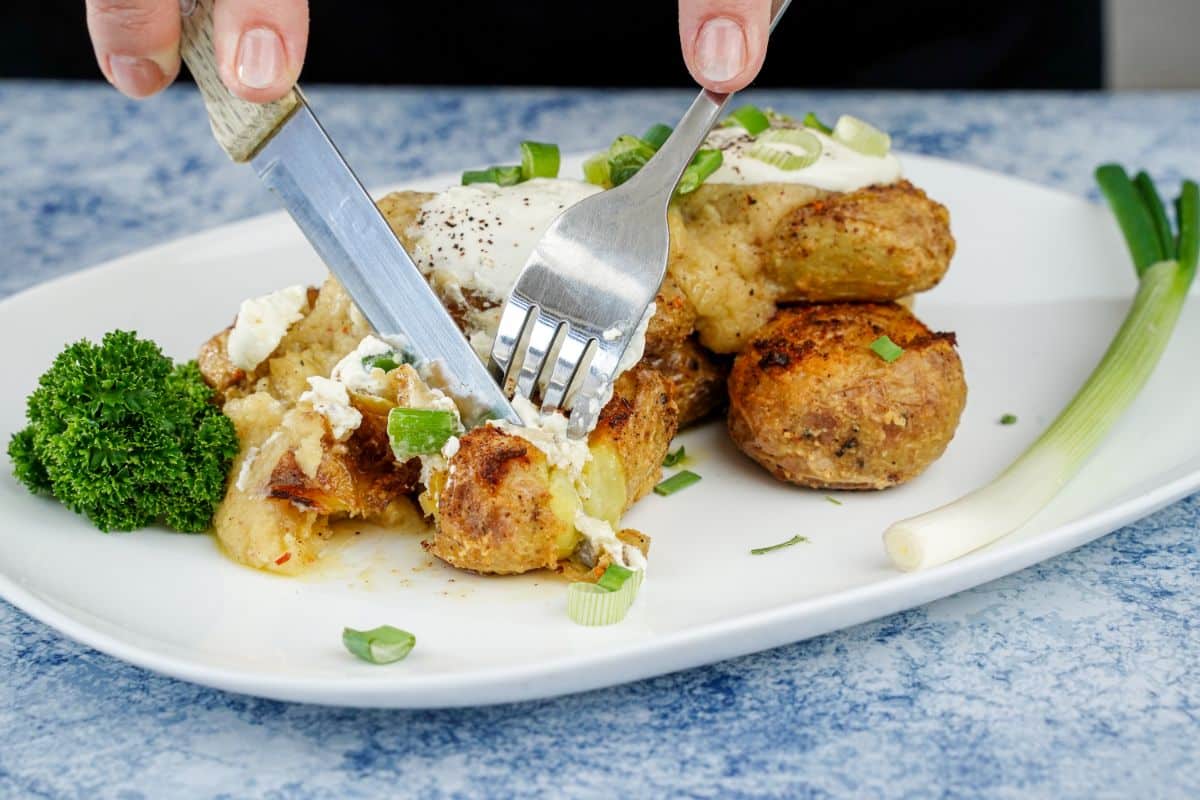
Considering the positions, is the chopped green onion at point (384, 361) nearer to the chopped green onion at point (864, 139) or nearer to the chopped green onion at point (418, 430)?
the chopped green onion at point (418, 430)

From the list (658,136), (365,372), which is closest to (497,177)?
(658,136)

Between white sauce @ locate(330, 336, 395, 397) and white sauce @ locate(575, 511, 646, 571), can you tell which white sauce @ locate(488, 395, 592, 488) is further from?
white sauce @ locate(330, 336, 395, 397)

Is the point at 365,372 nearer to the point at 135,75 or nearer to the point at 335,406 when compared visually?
the point at 335,406

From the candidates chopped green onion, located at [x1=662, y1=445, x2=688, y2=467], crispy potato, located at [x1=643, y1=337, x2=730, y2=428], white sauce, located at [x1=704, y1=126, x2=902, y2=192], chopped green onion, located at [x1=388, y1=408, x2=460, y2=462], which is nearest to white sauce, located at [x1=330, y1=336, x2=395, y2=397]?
chopped green onion, located at [x1=388, y1=408, x2=460, y2=462]

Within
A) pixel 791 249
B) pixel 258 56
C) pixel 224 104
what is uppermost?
pixel 258 56

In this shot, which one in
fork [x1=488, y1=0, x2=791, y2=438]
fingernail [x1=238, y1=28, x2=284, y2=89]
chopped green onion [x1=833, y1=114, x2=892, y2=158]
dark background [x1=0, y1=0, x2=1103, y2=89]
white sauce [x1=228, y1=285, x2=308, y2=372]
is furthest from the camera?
dark background [x1=0, y1=0, x2=1103, y2=89]

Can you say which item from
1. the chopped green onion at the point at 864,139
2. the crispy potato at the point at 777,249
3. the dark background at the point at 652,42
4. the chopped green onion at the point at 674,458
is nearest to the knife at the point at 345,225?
the crispy potato at the point at 777,249

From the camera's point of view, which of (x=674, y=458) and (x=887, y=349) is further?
(x=674, y=458)

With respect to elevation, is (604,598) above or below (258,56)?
below
